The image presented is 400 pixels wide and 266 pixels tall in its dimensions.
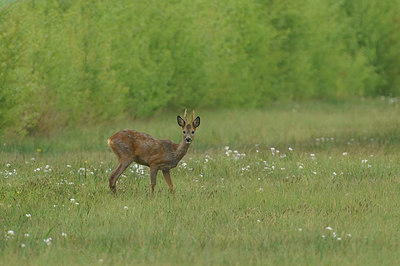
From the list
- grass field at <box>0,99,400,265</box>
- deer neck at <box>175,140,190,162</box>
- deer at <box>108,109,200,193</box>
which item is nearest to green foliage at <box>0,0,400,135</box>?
grass field at <box>0,99,400,265</box>

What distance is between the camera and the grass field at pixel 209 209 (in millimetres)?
8172

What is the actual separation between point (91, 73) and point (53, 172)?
1107 cm

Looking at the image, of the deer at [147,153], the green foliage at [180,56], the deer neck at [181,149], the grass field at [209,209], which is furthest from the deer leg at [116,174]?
the green foliage at [180,56]

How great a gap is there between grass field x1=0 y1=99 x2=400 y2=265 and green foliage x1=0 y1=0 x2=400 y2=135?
3706 mm

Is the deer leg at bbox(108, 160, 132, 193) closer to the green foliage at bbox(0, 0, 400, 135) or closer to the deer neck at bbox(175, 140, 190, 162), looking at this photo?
the deer neck at bbox(175, 140, 190, 162)

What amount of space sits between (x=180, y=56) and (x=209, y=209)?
20.3m

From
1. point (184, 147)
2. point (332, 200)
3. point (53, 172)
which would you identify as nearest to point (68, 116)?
point (53, 172)

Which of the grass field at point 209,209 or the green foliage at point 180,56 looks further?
the green foliage at point 180,56

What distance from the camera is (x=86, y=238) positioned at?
8.77 metres

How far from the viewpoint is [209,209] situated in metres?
10.5

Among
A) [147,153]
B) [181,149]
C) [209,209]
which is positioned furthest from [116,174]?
[209,209]

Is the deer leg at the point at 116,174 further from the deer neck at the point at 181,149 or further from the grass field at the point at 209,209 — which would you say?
the deer neck at the point at 181,149

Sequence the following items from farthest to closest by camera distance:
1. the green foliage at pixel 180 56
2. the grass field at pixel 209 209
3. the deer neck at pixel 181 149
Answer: the green foliage at pixel 180 56, the deer neck at pixel 181 149, the grass field at pixel 209 209

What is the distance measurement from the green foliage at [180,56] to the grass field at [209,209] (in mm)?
3706
